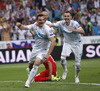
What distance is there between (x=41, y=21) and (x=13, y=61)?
10358 millimetres

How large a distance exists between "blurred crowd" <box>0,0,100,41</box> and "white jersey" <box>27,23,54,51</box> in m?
12.3

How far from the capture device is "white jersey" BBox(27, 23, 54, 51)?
9.90m

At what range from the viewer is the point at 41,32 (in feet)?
33.0

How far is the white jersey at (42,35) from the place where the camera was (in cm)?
990

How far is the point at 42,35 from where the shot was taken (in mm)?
10117

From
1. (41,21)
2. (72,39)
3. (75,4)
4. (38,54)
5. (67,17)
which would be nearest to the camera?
(41,21)

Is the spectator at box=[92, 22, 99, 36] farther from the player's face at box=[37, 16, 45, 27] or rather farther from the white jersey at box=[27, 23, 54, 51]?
the player's face at box=[37, 16, 45, 27]

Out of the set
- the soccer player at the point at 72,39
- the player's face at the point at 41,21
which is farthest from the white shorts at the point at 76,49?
the player's face at the point at 41,21

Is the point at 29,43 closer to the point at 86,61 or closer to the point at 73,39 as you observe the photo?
the point at 86,61

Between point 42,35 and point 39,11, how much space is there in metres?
15.4

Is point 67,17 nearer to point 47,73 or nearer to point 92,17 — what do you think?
point 47,73

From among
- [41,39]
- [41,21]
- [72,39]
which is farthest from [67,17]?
[41,21]

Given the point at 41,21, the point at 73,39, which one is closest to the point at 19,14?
the point at 73,39

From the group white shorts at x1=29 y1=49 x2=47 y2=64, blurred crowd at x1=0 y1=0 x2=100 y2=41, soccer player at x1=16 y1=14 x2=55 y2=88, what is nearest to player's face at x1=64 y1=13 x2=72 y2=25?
soccer player at x1=16 y1=14 x2=55 y2=88
